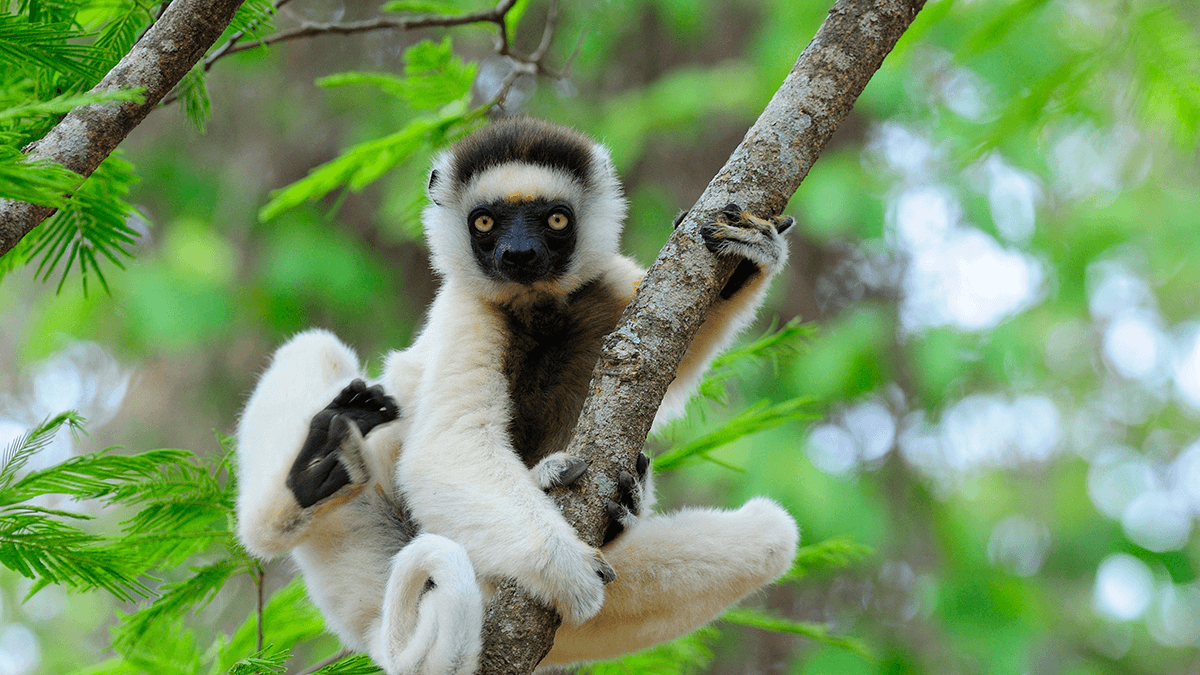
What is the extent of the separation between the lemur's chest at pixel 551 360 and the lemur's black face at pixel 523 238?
0.16 m

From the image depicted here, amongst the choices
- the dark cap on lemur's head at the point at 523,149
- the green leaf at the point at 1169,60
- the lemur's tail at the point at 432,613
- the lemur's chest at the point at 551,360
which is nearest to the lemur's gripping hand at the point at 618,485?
the lemur's tail at the point at 432,613

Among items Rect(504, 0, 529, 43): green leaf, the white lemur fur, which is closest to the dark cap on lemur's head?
the white lemur fur

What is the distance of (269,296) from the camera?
856 cm

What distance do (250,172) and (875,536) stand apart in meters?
8.05

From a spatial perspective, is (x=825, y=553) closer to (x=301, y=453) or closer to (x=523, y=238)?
(x=523, y=238)

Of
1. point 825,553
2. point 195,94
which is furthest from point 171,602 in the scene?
point 825,553

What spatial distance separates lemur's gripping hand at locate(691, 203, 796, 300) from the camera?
2.78 meters

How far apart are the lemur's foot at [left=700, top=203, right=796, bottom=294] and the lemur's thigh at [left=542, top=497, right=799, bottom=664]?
3.10ft

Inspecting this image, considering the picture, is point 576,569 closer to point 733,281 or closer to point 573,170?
point 733,281

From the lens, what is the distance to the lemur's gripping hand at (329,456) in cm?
290

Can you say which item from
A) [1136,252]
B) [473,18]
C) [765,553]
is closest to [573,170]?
[473,18]

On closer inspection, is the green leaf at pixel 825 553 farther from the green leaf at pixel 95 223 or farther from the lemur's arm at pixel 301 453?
the green leaf at pixel 95 223

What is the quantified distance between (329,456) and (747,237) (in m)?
1.65

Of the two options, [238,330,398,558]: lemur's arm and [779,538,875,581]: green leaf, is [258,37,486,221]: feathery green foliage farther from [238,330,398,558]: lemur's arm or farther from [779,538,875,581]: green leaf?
[779,538,875,581]: green leaf
